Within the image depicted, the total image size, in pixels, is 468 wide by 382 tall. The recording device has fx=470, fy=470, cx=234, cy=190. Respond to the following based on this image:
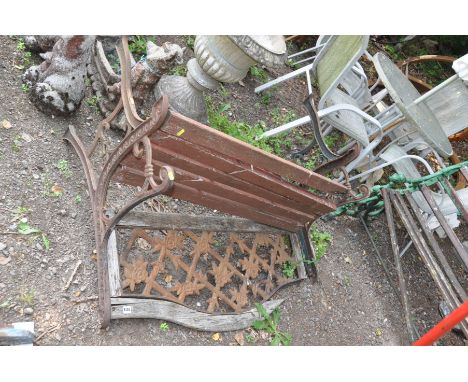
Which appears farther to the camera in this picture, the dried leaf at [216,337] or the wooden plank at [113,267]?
the dried leaf at [216,337]

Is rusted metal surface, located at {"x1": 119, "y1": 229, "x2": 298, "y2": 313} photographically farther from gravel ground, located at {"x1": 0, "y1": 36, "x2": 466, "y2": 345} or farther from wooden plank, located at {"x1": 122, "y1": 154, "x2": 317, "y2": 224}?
wooden plank, located at {"x1": 122, "y1": 154, "x2": 317, "y2": 224}

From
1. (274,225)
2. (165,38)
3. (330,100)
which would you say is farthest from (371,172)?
(165,38)

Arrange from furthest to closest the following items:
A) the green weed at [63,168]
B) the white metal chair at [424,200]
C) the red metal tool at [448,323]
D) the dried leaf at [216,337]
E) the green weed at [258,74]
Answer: the green weed at [258,74] < the white metal chair at [424,200] < the green weed at [63,168] < the dried leaf at [216,337] < the red metal tool at [448,323]

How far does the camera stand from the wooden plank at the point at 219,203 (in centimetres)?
258

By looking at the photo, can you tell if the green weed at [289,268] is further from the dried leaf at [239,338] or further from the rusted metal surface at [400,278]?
the rusted metal surface at [400,278]

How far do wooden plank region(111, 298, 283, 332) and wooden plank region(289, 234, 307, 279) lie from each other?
0.46 metres

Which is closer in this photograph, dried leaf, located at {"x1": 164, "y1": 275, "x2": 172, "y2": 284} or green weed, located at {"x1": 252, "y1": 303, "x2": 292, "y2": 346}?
dried leaf, located at {"x1": 164, "y1": 275, "x2": 172, "y2": 284}

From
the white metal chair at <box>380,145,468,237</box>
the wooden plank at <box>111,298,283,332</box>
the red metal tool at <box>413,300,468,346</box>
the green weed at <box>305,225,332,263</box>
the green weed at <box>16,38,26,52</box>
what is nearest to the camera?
the red metal tool at <box>413,300,468,346</box>

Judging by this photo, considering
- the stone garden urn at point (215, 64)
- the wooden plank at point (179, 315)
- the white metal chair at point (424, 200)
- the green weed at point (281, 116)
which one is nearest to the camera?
the wooden plank at point (179, 315)

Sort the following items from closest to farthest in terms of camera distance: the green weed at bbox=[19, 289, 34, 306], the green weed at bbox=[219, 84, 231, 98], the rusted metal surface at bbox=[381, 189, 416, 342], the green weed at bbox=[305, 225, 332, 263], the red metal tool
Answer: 1. the red metal tool
2. the green weed at bbox=[19, 289, 34, 306]
3. the rusted metal surface at bbox=[381, 189, 416, 342]
4. the green weed at bbox=[305, 225, 332, 263]
5. the green weed at bbox=[219, 84, 231, 98]

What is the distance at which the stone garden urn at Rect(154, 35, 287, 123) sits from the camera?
10.1 ft

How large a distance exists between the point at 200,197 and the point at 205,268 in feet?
2.08

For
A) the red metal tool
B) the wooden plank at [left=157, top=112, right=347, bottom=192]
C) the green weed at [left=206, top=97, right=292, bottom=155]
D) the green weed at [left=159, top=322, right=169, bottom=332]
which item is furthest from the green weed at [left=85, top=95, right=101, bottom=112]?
the red metal tool

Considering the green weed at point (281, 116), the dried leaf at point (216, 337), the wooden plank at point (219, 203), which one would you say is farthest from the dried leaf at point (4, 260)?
the green weed at point (281, 116)
